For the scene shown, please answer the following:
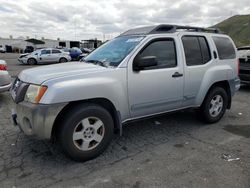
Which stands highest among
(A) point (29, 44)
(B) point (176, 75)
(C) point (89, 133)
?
(A) point (29, 44)

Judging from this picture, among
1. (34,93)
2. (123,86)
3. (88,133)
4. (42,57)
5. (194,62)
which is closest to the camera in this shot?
(34,93)

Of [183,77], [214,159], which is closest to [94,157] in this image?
[214,159]

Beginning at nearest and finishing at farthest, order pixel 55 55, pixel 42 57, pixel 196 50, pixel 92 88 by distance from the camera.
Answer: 1. pixel 92 88
2. pixel 196 50
3. pixel 42 57
4. pixel 55 55

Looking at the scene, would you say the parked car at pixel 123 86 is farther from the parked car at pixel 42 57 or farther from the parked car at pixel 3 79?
the parked car at pixel 42 57

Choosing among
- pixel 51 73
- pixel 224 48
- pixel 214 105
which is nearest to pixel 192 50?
pixel 224 48

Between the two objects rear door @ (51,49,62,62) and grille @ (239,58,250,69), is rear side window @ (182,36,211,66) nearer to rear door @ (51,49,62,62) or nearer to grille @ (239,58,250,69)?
grille @ (239,58,250,69)

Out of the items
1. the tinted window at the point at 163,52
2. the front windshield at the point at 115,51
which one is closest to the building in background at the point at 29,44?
the front windshield at the point at 115,51

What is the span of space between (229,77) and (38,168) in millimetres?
4031

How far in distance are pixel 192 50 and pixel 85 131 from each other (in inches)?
99.2

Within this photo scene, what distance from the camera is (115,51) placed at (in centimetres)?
424

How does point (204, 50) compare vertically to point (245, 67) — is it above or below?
above

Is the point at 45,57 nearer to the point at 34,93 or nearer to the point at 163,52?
the point at 163,52

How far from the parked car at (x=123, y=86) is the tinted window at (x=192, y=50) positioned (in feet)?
0.05

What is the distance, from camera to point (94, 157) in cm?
363
